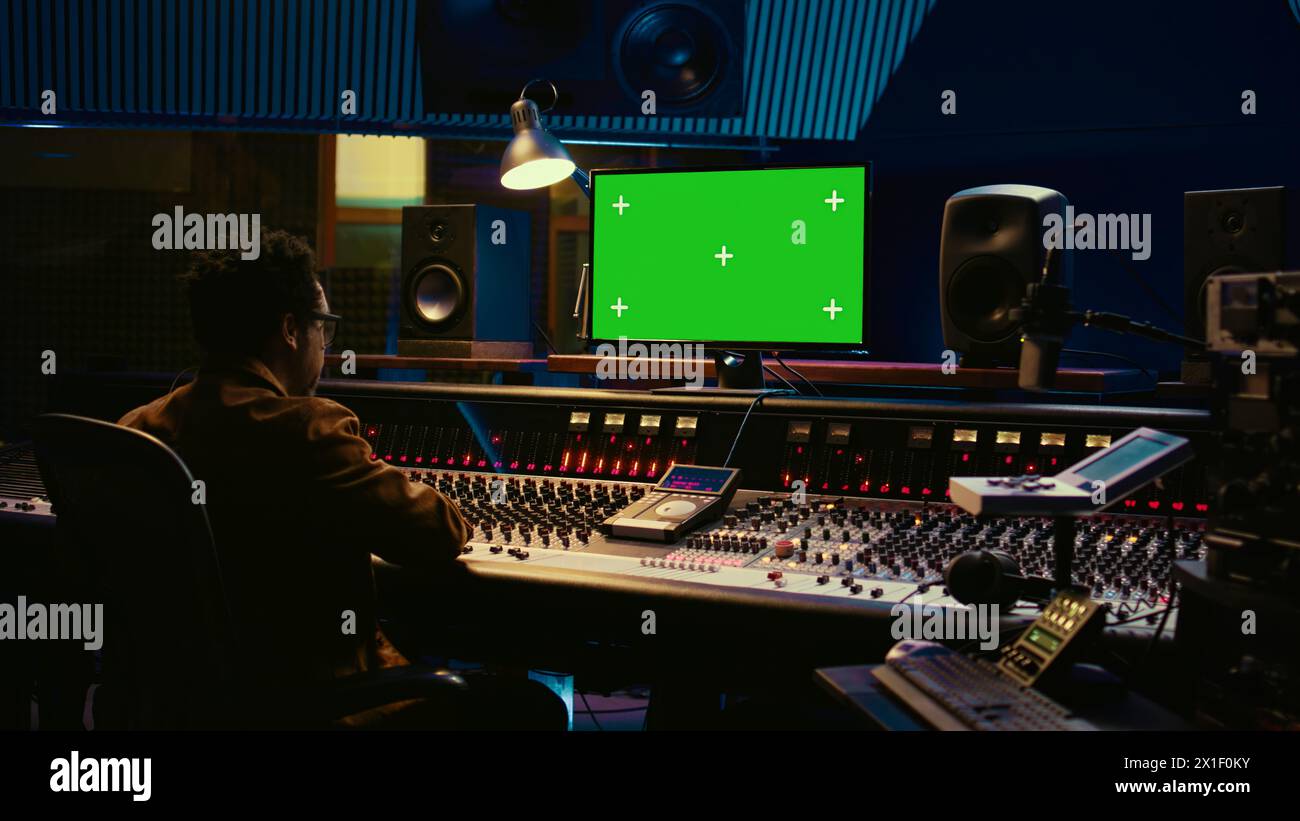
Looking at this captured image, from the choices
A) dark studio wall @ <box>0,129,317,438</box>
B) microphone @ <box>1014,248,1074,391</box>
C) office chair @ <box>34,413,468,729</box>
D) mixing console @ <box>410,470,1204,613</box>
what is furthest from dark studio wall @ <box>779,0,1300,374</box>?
dark studio wall @ <box>0,129,317,438</box>

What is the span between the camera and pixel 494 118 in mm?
3010

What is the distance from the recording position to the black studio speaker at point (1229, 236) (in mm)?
2398

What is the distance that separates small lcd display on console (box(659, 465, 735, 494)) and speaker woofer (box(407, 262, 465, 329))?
0.91m

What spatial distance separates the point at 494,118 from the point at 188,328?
253 cm

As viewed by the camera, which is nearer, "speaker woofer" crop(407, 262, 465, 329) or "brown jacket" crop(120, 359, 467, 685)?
"brown jacket" crop(120, 359, 467, 685)

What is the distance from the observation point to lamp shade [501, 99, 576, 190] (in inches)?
102

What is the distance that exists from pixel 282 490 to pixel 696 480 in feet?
2.55

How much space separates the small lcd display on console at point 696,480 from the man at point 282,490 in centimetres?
46

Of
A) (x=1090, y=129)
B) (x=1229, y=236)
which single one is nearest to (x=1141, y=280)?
(x=1090, y=129)

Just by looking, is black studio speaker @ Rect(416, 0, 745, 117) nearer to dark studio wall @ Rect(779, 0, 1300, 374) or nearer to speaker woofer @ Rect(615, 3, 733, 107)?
speaker woofer @ Rect(615, 3, 733, 107)

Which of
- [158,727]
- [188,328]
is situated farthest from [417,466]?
[188,328]

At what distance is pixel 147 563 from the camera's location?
4.59 ft

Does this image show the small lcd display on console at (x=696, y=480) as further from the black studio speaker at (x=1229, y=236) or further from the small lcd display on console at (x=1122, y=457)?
the black studio speaker at (x=1229, y=236)
